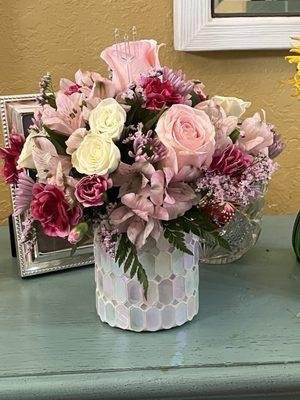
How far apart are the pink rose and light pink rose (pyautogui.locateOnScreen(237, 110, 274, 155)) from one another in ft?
0.27

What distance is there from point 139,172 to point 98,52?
1.67ft

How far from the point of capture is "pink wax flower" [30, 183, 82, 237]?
0.74 metres

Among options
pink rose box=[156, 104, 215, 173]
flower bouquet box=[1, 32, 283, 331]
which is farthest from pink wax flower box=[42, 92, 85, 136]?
pink rose box=[156, 104, 215, 173]

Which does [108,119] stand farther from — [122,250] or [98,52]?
[98,52]

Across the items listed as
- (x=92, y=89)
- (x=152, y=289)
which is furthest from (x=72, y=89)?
(x=152, y=289)

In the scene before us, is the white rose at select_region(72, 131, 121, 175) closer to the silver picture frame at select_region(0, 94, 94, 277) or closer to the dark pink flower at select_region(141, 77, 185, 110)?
the dark pink flower at select_region(141, 77, 185, 110)

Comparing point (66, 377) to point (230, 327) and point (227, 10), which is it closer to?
point (230, 327)

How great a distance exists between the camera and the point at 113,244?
782 mm

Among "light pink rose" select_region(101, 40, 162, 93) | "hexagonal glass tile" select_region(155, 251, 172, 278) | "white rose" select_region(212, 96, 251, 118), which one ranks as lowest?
"hexagonal glass tile" select_region(155, 251, 172, 278)

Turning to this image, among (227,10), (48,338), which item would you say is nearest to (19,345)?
(48,338)

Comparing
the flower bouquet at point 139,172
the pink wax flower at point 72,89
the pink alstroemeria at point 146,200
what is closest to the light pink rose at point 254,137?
the flower bouquet at point 139,172

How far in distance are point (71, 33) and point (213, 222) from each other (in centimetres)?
55

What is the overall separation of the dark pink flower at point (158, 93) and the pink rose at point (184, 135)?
0.03 m

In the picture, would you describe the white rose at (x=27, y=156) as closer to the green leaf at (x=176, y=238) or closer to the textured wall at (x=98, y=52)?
the green leaf at (x=176, y=238)
